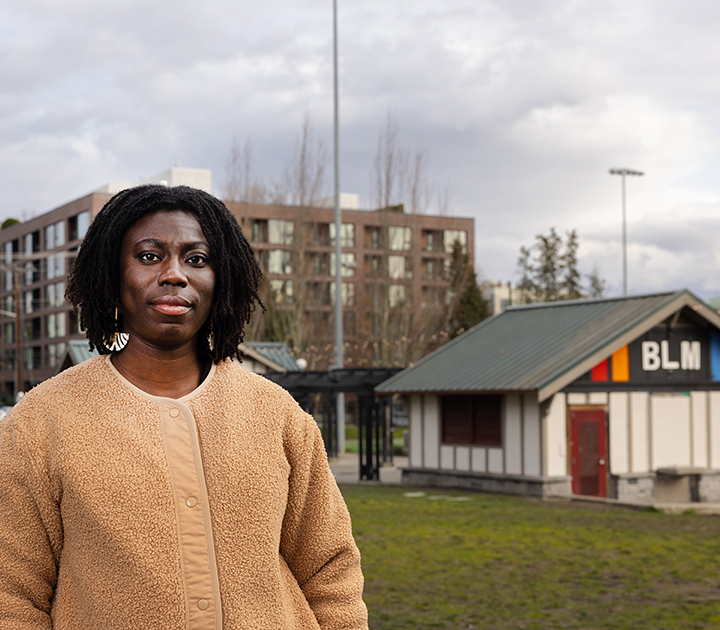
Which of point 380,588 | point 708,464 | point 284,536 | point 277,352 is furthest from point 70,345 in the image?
point 284,536

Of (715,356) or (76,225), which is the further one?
(76,225)

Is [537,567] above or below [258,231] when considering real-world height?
below

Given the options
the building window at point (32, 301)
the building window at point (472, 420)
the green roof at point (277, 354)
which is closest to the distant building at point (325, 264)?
the green roof at point (277, 354)

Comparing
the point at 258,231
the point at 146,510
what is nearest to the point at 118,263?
the point at 146,510

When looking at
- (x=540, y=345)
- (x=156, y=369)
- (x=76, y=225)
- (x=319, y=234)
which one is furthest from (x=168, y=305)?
(x=76, y=225)

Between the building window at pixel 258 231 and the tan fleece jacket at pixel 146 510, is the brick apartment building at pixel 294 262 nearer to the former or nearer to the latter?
the building window at pixel 258 231

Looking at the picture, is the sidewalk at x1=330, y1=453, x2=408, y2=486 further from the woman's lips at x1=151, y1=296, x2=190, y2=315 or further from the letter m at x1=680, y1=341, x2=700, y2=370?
the woman's lips at x1=151, y1=296, x2=190, y2=315

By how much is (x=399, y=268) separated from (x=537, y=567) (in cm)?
3481

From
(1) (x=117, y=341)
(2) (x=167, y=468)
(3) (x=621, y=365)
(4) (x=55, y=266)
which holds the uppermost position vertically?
(4) (x=55, y=266)

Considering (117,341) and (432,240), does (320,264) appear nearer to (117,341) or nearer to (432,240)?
(432,240)

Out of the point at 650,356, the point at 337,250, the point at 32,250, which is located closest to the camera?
the point at 650,356

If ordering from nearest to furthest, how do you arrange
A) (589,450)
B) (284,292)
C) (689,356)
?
(589,450), (689,356), (284,292)

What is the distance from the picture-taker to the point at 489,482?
20141mm

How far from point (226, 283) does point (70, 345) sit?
2474cm
